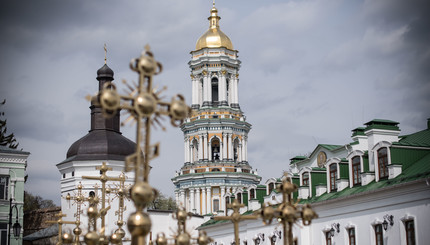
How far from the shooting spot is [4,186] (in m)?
43.6

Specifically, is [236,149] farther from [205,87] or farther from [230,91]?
[205,87]

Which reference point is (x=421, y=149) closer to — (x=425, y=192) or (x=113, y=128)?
(x=425, y=192)

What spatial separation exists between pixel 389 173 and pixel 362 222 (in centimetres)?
287

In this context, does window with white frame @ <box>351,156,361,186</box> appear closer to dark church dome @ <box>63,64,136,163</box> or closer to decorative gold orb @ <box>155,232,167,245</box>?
dark church dome @ <box>63,64,136,163</box>

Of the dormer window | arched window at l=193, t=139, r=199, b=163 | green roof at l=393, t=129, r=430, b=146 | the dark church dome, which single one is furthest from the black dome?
green roof at l=393, t=129, r=430, b=146

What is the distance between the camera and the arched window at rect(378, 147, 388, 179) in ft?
117

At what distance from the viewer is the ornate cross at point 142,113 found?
11.1 metres

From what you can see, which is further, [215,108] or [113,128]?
[215,108]

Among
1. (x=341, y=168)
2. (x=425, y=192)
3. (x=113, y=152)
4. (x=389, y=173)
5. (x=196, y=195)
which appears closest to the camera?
(x=425, y=192)

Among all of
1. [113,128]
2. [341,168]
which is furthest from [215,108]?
[341,168]

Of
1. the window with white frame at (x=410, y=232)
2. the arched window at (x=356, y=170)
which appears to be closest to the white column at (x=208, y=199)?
the arched window at (x=356, y=170)

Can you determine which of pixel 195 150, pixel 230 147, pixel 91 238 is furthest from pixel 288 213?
pixel 195 150

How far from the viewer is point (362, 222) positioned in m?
36.1

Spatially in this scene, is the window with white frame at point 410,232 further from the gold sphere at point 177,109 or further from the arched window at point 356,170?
the gold sphere at point 177,109
